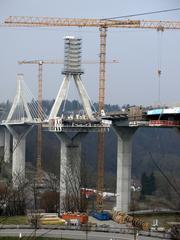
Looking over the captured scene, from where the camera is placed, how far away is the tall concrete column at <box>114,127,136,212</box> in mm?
24719

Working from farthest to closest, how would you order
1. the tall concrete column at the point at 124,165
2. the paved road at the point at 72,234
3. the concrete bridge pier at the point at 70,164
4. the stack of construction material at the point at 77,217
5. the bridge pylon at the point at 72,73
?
the bridge pylon at the point at 72,73, the concrete bridge pier at the point at 70,164, the tall concrete column at the point at 124,165, the stack of construction material at the point at 77,217, the paved road at the point at 72,234

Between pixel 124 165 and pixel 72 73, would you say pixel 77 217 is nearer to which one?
pixel 124 165

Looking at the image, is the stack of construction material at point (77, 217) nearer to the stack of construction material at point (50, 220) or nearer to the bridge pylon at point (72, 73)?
the stack of construction material at point (50, 220)

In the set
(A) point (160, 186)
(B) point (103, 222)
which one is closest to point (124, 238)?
(B) point (103, 222)

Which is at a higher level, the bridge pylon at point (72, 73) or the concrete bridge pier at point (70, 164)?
the bridge pylon at point (72, 73)

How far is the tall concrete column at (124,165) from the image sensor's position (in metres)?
24.7

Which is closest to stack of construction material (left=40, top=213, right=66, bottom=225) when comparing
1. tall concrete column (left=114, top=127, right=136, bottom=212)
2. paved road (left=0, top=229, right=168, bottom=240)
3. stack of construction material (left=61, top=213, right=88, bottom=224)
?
stack of construction material (left=61, top=213, right=88, bottom=224)

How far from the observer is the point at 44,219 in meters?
20.7

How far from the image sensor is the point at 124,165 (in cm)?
2477

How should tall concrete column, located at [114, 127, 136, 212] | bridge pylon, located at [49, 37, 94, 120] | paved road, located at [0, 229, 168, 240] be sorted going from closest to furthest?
1. paved road, located at [0, 229, 168, 240]
2. tall concrete column, located at [114, 127, 136, 212]
3. bridge pylon, located at [49, 37, 94, 120]

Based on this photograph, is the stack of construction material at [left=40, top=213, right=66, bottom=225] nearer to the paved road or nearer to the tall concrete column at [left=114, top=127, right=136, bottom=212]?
the paved road

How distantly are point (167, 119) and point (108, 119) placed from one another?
4.95m

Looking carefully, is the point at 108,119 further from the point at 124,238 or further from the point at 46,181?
the point at 46,181

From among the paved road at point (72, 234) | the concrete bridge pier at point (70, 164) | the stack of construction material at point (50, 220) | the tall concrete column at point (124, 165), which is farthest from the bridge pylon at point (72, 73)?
the paved road at point (72, 234)
